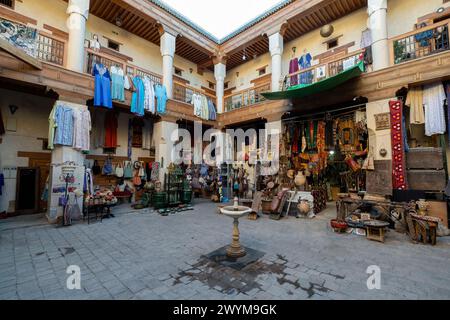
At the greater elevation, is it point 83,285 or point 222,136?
point 222,136

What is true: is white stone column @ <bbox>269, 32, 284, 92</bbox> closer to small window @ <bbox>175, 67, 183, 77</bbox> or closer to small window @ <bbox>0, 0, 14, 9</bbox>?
small window @ <bbox>175, 67, 183, 77</bbox>

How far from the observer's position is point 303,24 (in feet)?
34.0

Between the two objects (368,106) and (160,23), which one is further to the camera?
(160,23)

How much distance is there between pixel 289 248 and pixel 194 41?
11.5 m

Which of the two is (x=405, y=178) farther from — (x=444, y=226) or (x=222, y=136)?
(x=222, y=136)

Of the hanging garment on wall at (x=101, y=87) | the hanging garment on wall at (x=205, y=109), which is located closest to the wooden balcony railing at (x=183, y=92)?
the hanging garment on wall at (x=205, y=109)

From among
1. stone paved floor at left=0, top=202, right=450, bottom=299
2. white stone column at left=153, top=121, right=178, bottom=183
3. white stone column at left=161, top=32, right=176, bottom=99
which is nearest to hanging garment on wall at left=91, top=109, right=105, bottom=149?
white stone column at left=153, top=121, right=178, bottom=183

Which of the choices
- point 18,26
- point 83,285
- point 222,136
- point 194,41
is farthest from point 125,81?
point 83,285

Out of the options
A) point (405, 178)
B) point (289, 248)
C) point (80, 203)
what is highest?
point (405, 178)

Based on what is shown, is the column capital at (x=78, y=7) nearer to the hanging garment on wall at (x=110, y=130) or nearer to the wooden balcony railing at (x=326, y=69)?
the hanging garment on wall at (x=110, y=130)

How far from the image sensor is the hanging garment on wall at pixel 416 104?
650 centimetres

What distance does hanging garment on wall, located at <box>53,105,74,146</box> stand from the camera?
21.9 feet
